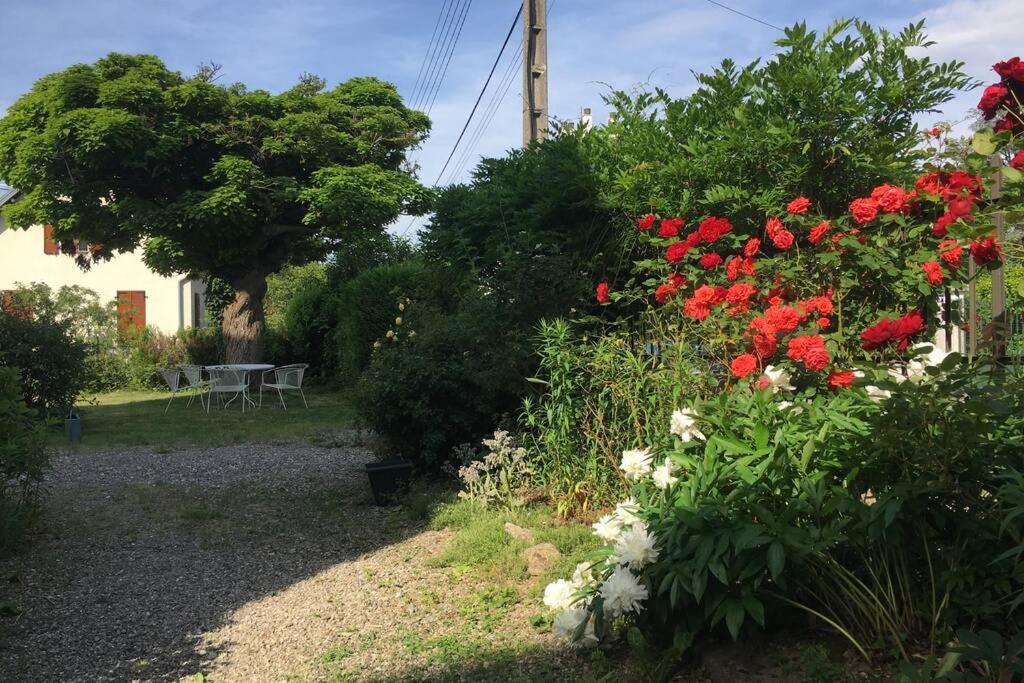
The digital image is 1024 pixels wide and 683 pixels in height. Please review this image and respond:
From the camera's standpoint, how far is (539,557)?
4539 millimetres

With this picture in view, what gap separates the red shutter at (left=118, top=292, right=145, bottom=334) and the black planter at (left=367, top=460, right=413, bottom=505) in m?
13.5

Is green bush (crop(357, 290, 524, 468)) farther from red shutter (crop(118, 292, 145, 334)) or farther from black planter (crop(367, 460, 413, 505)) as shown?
red shutter (crop(118, 292, 145, 334))

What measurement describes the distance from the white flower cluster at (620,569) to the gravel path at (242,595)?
0.22 meters

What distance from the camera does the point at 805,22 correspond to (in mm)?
5168

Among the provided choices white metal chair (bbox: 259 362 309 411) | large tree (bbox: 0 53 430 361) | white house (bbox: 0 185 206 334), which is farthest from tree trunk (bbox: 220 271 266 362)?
white house (bbox: 0 185 206 334)

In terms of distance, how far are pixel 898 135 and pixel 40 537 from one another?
594 centimetres

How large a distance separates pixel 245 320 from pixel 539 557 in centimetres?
1272

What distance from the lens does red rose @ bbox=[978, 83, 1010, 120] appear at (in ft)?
10.3

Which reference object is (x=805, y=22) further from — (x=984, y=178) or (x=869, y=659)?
(x=869, y=659)

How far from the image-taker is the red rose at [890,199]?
3873 millimetres

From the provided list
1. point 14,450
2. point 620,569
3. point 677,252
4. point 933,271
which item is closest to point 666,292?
point 677,252

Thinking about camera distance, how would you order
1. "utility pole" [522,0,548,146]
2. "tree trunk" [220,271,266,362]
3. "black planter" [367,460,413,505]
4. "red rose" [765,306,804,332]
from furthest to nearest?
"tree trunk" [220,271,266,362] < "utility pole" [522,0,548,146] < "black planter" [367,460,413,505] < "red rose" [765,306,804,332]

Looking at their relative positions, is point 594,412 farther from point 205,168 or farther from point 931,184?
point 205,168

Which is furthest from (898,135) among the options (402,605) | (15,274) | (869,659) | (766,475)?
(15,274)
